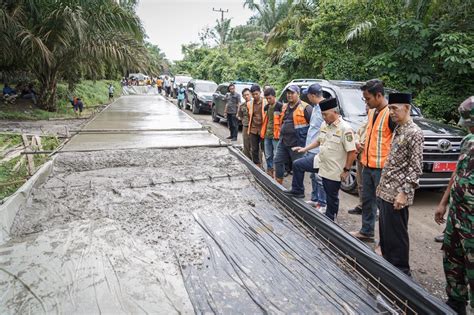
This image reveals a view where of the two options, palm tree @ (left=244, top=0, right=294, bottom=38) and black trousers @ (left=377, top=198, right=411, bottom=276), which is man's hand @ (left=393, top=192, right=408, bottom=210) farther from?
palm tree @ (left=244, top=0, right=294, bottom=38)

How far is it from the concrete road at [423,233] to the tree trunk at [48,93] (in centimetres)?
1173

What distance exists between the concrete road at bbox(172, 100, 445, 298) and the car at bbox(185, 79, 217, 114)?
9.34m

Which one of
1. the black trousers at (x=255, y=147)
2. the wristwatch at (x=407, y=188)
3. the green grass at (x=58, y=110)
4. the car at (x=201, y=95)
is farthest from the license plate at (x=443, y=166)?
the green grass at (x=58, y=110)

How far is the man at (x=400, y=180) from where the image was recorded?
2.72m

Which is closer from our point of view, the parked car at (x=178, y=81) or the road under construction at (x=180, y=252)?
the road under construction at (x=180, y=252)

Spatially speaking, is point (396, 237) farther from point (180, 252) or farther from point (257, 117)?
point (257, 117)

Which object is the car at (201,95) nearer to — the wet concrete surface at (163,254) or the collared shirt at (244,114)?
the collared shirt at (244,114)

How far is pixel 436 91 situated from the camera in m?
8.38

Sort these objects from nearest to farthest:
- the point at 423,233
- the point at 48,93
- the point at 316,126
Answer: the point at 423,233 < the point at 316,126 < the point at 48,93

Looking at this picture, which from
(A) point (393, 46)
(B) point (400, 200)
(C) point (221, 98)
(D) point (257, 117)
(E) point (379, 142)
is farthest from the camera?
(C) point (221, 98)

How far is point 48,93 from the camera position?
13.8 m

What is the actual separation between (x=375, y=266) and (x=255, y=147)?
13.6 feet

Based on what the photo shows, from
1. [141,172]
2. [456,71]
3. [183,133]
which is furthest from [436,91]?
[141,172]

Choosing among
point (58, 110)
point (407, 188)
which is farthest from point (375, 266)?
point (58, 110)
